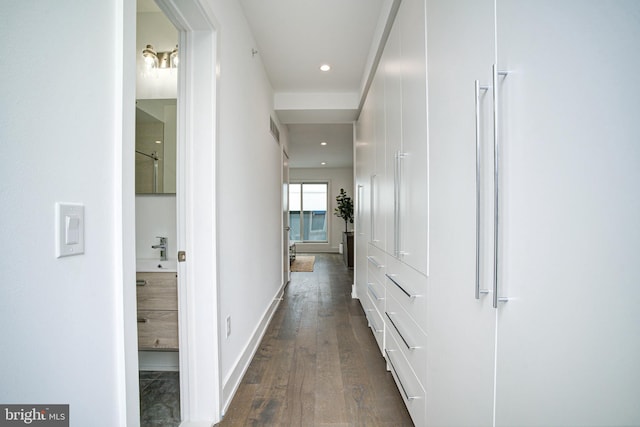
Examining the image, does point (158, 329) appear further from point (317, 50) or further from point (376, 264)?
point (317, 50)

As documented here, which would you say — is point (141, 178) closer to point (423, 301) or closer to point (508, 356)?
point (423, 301)

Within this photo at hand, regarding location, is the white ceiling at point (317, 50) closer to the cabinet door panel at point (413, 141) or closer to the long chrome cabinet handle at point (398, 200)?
the cabinet door panel at point (413, 141)

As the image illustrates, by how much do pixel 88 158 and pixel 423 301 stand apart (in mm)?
1363

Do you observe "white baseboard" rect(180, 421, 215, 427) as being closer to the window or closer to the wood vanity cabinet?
the wood vanity cabinet

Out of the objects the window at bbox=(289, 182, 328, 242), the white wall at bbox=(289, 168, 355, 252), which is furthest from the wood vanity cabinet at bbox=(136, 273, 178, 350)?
the window at bbox=(289, 182, 328, 242)

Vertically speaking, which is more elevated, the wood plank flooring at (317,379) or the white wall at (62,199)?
the white wall at (62,199)

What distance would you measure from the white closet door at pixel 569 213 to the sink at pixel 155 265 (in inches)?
73.4

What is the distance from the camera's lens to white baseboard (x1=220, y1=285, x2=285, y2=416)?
5.69ft

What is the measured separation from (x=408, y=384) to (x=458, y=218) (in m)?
1.06

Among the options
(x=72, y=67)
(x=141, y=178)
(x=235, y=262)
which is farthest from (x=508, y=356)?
(x=141, y=178)

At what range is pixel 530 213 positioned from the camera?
676mm

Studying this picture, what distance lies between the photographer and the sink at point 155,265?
6.10 ft

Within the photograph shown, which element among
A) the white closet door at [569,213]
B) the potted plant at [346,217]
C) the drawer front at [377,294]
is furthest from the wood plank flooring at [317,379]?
the potted plant at [346,217]

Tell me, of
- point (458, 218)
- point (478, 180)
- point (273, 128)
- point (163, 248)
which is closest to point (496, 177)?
point (478, 180)
